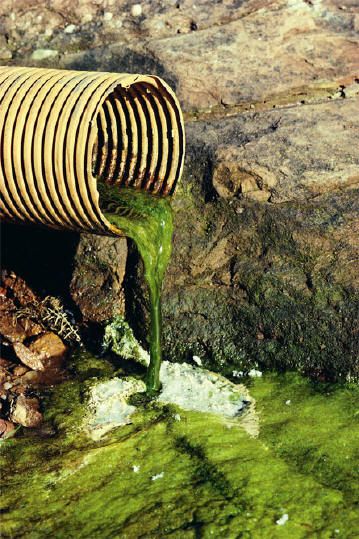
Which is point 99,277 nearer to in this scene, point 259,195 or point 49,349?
point 49,349

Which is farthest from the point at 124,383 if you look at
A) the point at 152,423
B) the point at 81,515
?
the point at 81,515

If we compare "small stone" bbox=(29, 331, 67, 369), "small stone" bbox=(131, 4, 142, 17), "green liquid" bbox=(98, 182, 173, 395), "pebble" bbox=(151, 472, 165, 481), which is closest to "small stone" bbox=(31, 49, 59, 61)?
"small stone" bbox=(131, 4, 142, 17)

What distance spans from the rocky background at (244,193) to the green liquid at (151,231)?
0.22 m

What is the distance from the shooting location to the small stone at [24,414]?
16.5ft

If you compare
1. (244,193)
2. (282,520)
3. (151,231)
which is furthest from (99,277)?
(282,520)

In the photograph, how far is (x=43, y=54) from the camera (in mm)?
6914

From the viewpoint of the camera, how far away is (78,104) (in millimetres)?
4738

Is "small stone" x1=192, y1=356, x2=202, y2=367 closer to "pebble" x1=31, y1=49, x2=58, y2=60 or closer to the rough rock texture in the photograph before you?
the rough rock texture

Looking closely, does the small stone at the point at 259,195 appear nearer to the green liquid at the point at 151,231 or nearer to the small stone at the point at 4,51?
the green liquid at the point at 151,231

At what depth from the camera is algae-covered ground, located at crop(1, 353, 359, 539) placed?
13.4 ft

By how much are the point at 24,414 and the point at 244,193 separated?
1.98m

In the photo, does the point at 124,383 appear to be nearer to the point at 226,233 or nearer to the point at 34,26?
the point at 226,233

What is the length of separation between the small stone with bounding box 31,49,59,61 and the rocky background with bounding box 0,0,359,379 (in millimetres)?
13

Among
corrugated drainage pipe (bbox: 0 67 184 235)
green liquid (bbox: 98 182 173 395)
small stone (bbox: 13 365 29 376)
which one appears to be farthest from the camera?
small stone (bbox: 13 365 29 376)
